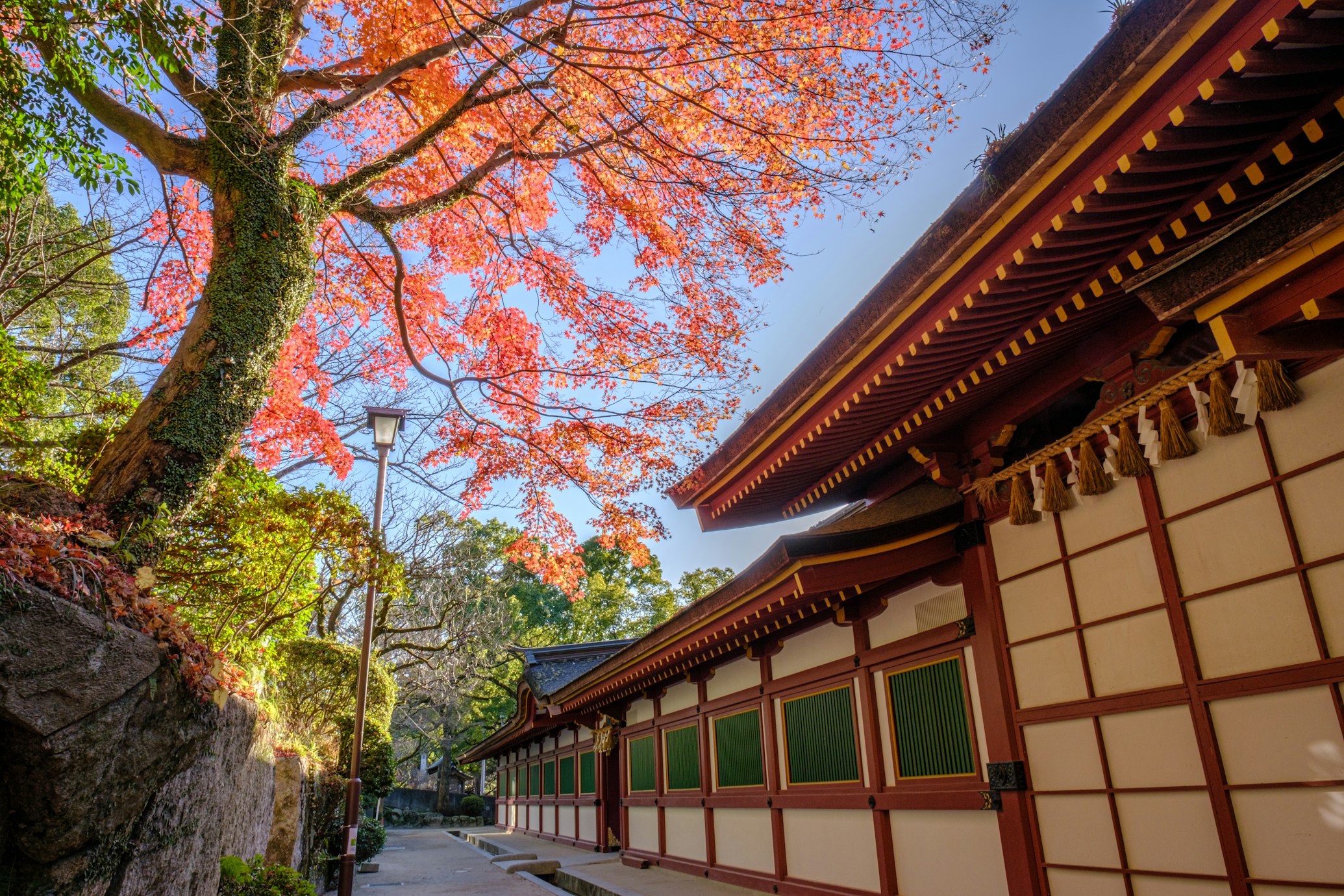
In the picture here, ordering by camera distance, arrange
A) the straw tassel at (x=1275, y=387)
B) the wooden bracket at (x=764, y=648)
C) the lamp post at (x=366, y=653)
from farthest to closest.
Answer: the wooden bracket at (x=764, y=648)
the lamp post at (x=366, y=653)
the straw tassel at (x=1275, y=387)

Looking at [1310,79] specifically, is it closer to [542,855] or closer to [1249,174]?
[1249,174]

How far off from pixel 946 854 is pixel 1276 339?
378cm

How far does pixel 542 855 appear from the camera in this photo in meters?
13.3

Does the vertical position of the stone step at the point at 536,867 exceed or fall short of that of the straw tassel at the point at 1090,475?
it falls short

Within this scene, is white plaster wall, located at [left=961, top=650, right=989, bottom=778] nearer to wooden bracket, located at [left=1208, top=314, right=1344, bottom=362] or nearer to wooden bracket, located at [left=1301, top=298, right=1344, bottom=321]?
wooden bracket, located at [left=1208, top=314, right=1344, bottom=362]

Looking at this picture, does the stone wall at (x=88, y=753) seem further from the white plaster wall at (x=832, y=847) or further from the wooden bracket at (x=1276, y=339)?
the wooden bracket at (x=1276, y=339)

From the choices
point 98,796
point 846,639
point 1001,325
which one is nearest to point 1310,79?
point 1001,325

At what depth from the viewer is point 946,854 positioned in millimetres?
4828

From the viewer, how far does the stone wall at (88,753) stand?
3.30 m

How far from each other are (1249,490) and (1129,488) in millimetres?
630

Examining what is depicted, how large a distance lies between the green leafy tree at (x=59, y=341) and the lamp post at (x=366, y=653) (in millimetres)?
2286

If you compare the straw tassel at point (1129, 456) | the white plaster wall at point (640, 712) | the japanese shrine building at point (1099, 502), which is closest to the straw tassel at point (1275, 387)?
the japanese shrine building at point (1099, 502)

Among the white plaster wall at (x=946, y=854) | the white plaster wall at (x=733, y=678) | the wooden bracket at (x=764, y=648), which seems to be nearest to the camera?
the white plaster wall at (x=946, y=854)

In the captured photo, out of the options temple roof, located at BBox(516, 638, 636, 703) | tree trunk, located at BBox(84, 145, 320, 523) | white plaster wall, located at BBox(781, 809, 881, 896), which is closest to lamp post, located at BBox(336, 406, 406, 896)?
tree trunk, located at BBox(84, 145, 320, 523)
